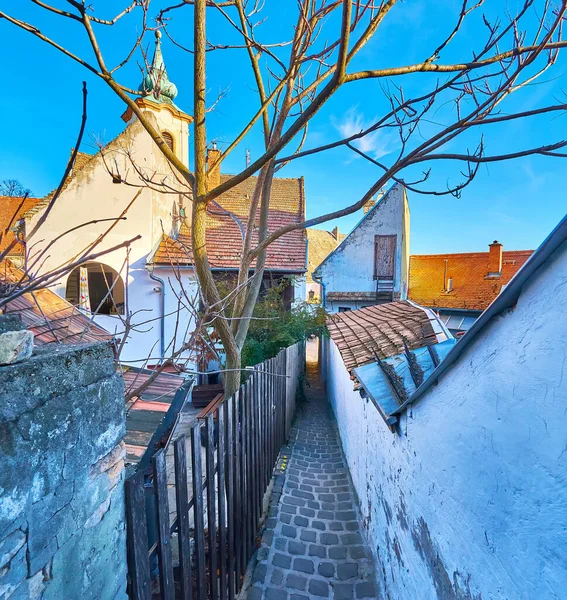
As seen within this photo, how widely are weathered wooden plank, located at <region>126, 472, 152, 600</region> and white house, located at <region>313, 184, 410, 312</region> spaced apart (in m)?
11.2

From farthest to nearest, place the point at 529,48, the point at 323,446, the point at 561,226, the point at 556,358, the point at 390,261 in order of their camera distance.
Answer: the point at 390,261, the point at 323,446, the point at 529,48, the point at 556,358, the point at 561,226

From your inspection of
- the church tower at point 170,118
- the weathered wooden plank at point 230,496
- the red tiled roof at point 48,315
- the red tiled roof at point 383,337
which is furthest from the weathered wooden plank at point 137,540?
the church tower at point 170,118

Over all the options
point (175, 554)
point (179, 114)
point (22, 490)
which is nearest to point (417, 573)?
point (175, 554)

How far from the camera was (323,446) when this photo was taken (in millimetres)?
5480

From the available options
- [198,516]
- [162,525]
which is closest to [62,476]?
[162,525]

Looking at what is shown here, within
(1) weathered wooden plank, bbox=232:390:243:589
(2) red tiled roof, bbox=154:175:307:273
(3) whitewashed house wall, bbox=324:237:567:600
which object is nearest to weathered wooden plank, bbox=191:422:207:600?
(1) weathered wooden plank, bbox=232:390:243:589

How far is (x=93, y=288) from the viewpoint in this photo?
1231cm

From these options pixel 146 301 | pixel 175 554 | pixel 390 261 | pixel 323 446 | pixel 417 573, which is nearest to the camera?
pixel 417 573

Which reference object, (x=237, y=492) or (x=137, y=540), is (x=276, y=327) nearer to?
(x=237, y=492)

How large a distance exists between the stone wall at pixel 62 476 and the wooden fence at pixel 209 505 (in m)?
0.13

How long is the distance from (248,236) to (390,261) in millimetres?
9336

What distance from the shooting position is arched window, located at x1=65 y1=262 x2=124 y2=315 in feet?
25.1

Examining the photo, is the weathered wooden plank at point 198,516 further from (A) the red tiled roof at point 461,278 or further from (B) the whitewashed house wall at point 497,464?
(A) the red tiled roof at point 461,278

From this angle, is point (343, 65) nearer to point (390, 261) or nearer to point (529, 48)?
point (529, 48)
